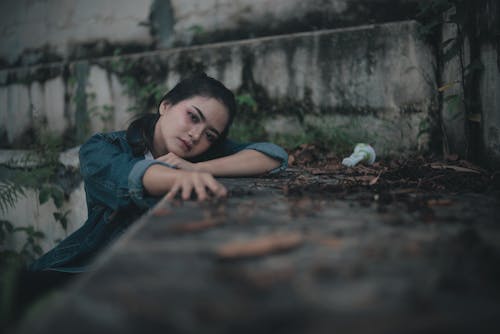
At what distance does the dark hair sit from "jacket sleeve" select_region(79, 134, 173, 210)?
19 centimetres

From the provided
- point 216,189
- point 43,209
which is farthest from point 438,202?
point 43,209

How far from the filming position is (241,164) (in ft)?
6.93

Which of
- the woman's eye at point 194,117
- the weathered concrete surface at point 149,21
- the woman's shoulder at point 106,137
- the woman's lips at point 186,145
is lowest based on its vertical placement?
the woman's lips at point 186,145

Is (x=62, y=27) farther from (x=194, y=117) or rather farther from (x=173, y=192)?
(x=173, y=192)

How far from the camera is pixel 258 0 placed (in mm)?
3512

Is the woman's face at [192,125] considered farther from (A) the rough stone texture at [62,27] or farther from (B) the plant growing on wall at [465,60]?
(A) the rough stone texture at [62,27]

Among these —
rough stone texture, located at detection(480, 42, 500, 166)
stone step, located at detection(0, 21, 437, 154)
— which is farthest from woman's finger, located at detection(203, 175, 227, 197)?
stone step, located at detection(0, 21, 437, 154)

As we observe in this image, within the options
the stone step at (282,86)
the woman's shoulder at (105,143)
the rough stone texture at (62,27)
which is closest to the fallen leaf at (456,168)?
the stone step at (282,86)

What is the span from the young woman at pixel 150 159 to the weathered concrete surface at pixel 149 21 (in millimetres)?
1435

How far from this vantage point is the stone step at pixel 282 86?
297cm

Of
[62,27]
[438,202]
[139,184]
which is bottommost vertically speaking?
[438,202]

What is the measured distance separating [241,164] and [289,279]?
1433 millimetres

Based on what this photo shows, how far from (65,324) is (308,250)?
488 millimetres

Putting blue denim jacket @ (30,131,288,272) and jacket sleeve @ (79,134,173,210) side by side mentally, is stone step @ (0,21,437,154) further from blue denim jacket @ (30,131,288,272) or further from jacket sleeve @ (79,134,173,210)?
jacket sleeve @ (79,134,173,210)
